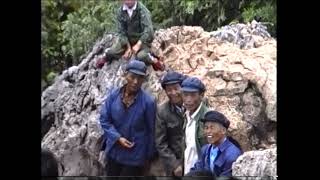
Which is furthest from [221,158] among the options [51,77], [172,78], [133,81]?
[51,77]

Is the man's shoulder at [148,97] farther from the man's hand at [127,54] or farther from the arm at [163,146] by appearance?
the man's hand at [127,54]

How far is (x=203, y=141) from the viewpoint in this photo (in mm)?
5414

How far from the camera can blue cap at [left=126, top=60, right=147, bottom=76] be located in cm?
544

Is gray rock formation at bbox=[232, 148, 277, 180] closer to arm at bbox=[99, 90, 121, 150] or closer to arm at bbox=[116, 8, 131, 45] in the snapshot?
arm at bbox=[99, 90, 121, 150]

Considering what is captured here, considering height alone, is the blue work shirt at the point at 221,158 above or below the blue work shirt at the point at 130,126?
below

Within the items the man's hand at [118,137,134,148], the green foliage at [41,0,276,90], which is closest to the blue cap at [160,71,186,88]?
the green foliage at [41,0,276,90]

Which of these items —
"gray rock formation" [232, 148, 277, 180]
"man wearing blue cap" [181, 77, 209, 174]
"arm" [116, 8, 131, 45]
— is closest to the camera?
"gray rock formation" [232, 148, 277, 180]

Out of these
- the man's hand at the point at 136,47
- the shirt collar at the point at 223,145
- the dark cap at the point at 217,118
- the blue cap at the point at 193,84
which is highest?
the man's hand at the point at 136,47

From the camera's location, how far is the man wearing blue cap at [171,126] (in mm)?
5391

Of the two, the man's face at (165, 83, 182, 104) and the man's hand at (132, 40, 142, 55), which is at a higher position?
the man's hand at (132, 40, 142, 55)

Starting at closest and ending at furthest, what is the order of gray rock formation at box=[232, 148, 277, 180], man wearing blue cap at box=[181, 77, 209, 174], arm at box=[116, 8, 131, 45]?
gray rock formation at box=[232, 148, 277, 180] < man wearing blue cap at box=[181, 77, 209, 174] < arm at box=[116, 8, 131, 45]

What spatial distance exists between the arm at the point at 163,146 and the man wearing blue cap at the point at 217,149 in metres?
0.18

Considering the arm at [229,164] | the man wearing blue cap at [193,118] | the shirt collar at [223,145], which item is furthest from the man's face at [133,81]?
the arm at [229,164]
